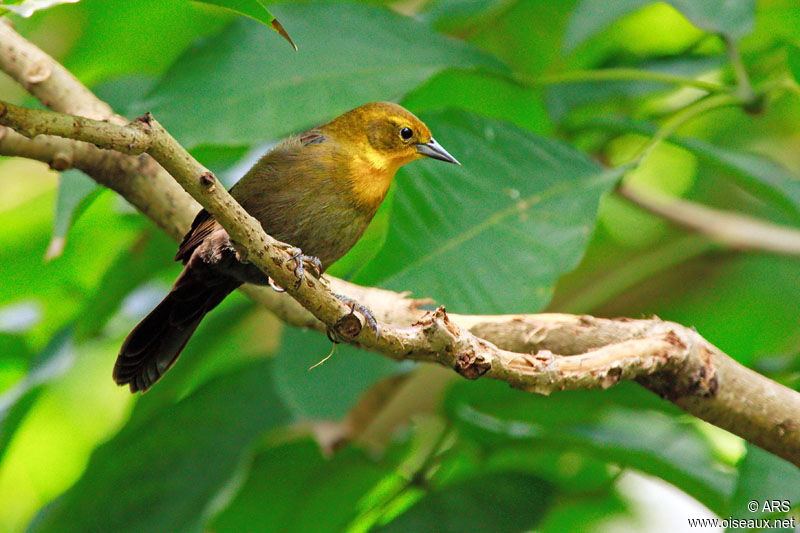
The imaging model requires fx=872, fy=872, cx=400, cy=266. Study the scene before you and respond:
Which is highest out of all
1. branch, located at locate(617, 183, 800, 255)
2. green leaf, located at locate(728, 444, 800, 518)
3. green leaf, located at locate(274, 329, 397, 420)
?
green leaf, located at locate(728, 444, 800, 518)

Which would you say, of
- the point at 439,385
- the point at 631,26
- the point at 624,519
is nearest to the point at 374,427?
the point at 439,385

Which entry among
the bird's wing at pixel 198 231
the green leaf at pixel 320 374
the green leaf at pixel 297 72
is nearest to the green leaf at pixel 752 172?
the green leaf at pixel 297 72

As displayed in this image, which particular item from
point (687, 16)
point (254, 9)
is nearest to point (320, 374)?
point (254, 9)

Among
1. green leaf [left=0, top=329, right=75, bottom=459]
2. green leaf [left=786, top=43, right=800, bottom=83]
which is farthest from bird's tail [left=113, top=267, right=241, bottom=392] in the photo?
green leaf [left=786, top=43, right=800, bottom=83]

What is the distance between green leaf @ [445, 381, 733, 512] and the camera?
3223 mm

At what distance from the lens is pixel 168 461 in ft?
11.9

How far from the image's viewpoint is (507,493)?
3.35m

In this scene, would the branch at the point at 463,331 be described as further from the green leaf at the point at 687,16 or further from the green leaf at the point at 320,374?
the green leaf at the point at 687,16

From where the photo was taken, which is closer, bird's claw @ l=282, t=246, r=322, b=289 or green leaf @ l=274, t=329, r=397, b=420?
bird's claw @ l=282, t=246, r=322, b=289

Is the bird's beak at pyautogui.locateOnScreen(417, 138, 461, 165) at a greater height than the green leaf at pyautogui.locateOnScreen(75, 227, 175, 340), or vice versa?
the bird's beak at pyautogui.locateOnScreen(417, 138, 461, 165)

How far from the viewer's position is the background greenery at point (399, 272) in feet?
9.87

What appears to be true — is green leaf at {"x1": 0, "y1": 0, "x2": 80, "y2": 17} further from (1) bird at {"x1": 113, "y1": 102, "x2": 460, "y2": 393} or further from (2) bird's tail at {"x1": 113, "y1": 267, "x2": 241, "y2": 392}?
(2) bird's tail at {"x1": 113, "y1": 267, "x2": 241, "y2": 392}

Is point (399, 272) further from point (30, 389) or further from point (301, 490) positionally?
point (30, 389)

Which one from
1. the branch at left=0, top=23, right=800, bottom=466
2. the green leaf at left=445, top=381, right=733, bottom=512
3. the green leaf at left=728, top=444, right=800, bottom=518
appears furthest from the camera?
the green leaf at left=445, top=381, right=733, bottom=512
